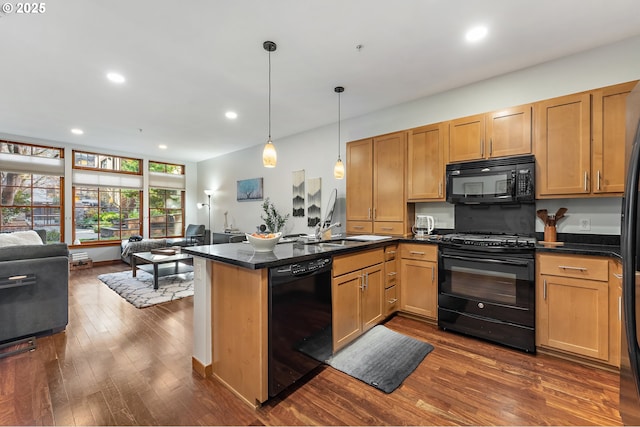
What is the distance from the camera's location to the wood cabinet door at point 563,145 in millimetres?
2377

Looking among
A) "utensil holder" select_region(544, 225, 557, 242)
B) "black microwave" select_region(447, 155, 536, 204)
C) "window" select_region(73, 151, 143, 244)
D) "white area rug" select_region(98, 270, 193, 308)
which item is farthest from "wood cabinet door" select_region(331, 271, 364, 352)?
"window" select_region(73, 151, 143, 244)

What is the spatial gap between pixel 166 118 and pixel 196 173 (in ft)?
13.1

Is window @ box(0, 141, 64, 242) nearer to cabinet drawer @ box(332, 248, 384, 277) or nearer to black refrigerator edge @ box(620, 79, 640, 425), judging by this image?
cabinet drawer @ box(332, 248, 384, 277)

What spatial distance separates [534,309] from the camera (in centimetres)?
237

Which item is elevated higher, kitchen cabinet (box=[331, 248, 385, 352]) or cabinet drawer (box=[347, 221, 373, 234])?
cabinet drawer (box=[347, 221, 373, 234])

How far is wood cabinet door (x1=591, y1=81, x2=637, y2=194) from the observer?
7.29 feet

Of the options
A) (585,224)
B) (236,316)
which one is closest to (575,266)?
(585,224)

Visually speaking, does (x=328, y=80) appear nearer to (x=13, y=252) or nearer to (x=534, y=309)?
(x=534, y=309)

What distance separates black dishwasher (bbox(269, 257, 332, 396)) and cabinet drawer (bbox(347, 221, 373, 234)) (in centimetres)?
162

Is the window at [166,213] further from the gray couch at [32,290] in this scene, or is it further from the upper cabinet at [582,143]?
the upper cabinet at [582,143]

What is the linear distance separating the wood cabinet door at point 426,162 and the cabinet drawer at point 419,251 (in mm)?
594

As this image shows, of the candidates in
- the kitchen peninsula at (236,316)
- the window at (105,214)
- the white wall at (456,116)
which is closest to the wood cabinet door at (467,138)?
the white wall at (456,116)

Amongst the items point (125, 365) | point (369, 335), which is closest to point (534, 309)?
point (369, 335)

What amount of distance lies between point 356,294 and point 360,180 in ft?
5.80
